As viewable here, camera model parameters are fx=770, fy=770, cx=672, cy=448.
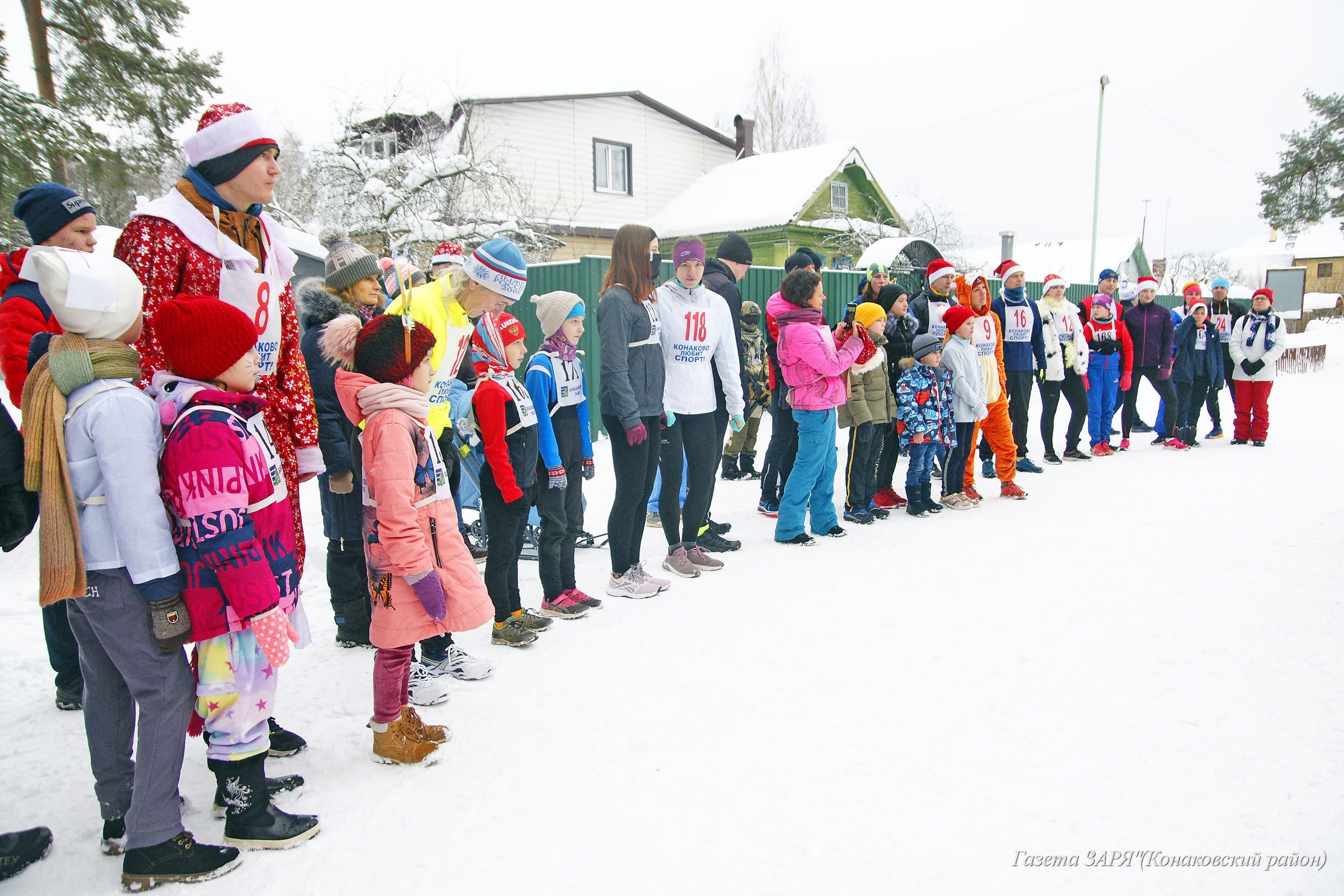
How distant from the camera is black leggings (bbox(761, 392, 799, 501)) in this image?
6.40m

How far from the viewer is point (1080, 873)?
2.25 metres

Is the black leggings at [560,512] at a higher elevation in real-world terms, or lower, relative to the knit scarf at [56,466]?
lower

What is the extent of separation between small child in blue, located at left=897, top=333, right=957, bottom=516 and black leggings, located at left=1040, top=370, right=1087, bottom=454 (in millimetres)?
2922

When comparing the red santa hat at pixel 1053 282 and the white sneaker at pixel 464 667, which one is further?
the red santa hat at pixel 1053 282

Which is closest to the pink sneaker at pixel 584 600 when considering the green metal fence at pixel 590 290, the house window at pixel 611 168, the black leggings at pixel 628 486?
the black leggings at pixel 628 486

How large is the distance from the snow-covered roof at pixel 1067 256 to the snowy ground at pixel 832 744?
133ft

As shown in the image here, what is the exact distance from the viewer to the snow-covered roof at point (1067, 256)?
4278cm

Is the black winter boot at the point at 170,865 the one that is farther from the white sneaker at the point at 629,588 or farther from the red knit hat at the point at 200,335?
the white sneaker at the point at 629,588

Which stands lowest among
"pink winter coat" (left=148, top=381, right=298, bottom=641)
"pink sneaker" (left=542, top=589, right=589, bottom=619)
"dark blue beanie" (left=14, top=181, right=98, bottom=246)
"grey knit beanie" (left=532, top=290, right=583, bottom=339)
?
"pink sneaker" (left=542, top=589, right=589, bottom=619)

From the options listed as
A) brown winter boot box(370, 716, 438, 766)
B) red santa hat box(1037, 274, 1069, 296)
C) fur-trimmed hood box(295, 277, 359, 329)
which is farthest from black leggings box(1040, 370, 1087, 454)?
brown winter boot box(370, 716, 438, 766)

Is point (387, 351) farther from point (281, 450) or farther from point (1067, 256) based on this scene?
point (1067, 256)

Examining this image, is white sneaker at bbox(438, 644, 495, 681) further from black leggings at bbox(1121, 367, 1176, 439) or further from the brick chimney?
the brick chimney

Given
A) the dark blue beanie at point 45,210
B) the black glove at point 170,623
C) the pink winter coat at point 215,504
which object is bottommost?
the black glove at point 170,623

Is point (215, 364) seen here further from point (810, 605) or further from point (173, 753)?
point (810, 605)
